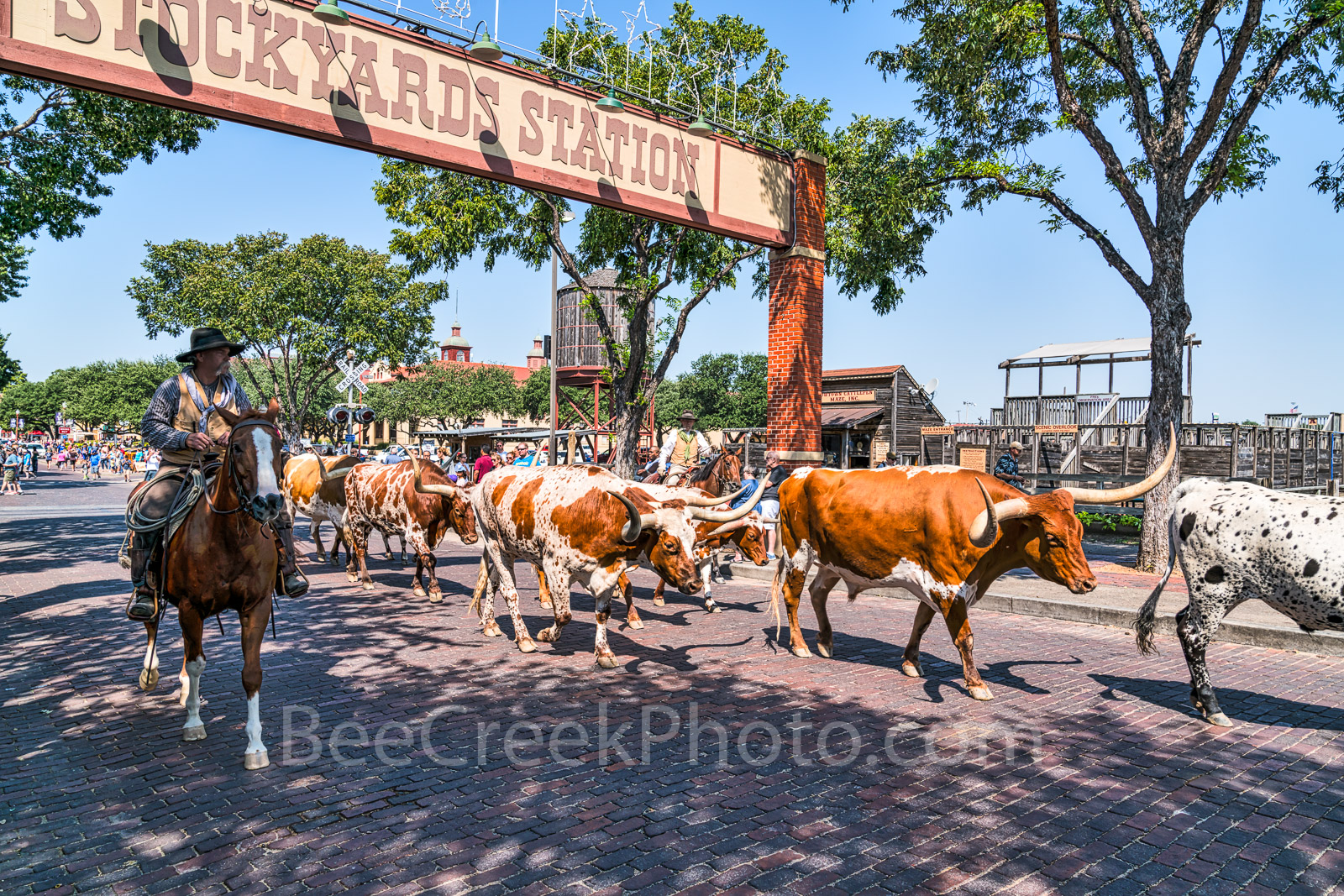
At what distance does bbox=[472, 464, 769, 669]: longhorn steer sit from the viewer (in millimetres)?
7535

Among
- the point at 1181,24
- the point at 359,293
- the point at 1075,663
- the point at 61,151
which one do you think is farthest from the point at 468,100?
the point at 359,293

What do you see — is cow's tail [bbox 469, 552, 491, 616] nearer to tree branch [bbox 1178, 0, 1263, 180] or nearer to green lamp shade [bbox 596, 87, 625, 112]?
green lamp shade [bbox 596, 87, 625, 112]

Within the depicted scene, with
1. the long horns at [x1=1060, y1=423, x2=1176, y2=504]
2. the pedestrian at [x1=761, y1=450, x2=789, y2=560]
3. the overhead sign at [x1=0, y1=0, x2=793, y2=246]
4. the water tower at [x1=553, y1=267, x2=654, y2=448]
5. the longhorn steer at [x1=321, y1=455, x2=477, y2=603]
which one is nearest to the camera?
the long horns at [x1=1060, y1=423, x2=1176, y2=504]

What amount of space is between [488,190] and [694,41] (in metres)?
6.02

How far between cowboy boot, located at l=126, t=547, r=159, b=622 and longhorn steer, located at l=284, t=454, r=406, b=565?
7320 millimetres

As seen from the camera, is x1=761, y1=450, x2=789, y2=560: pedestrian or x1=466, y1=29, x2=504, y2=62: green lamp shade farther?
x1=761, y1=450, x2=789, y2=560: pedestrian

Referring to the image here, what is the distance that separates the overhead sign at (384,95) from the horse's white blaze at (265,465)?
6600mm

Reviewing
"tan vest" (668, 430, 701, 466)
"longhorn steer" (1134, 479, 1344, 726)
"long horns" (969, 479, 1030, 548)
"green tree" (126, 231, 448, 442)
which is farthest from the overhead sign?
"green tree" (126, 231, 448, 442)

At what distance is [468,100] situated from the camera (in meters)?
11.4

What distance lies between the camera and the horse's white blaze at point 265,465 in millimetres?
4918

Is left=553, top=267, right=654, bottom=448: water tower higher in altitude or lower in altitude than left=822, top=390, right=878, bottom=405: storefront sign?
higher

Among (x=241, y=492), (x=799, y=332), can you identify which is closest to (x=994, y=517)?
(x=241, y=492)

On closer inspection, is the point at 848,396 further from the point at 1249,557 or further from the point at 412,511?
the point at 1249,557

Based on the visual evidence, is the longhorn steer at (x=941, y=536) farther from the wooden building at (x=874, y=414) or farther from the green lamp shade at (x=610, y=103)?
the wooden building at (x=874, y=414)
